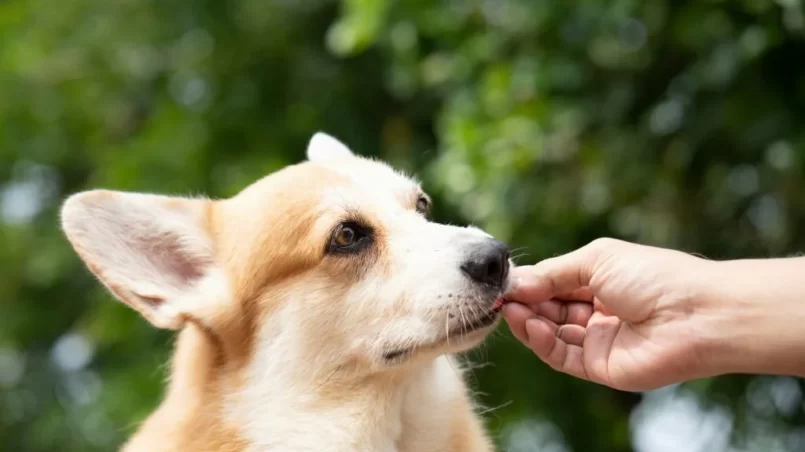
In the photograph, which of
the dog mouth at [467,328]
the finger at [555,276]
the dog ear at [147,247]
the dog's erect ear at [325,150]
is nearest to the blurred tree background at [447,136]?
the dog ear at [147,247]

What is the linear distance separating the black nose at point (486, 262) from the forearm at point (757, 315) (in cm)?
62

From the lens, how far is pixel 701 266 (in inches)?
99.2

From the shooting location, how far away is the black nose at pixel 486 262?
9.16ft

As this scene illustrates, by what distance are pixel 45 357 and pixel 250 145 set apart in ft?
9.70

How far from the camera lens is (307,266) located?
3.06m

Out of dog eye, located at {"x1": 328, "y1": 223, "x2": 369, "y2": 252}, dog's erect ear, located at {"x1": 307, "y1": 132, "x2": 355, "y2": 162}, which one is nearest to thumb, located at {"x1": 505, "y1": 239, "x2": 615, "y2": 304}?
dog eye, located at {"x1": 328, "y1": 223, "x2": 369, "y2": 252}

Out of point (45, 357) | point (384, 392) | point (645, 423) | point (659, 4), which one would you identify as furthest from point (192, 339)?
point (45, 357)

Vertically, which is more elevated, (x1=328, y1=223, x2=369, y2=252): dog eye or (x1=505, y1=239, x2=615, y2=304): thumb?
(x1=328, y1=223, x2=369, y2=252): dog eye

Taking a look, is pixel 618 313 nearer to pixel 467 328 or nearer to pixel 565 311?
pixel 565 311

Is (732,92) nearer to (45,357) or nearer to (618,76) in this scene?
(618,76)

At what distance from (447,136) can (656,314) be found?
2470 millimetres

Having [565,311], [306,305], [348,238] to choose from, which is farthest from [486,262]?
[306,305]

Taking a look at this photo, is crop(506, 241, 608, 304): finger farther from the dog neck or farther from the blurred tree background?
the blurred tree background

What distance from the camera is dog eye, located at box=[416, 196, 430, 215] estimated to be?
3.37 meters
